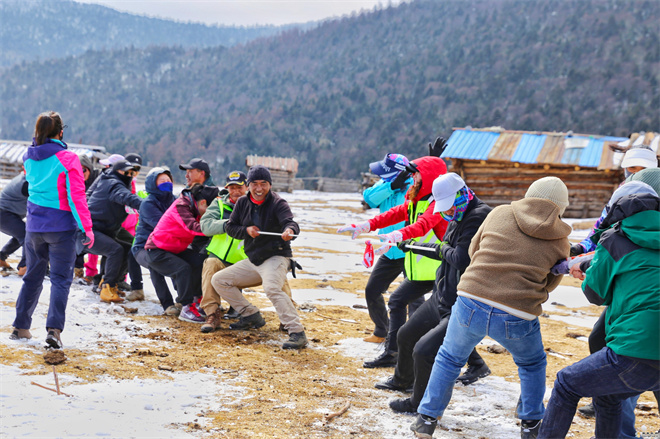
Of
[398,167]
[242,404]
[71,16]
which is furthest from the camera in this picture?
[71,16]

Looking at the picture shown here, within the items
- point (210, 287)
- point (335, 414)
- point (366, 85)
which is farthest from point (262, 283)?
point (366, 85)

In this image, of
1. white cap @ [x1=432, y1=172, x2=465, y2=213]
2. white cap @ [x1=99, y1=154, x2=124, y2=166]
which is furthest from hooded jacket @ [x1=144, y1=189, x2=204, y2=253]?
white cap @ [x1=432, y1=172, x2=465, y2=213]

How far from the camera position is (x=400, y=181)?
6.14 meters

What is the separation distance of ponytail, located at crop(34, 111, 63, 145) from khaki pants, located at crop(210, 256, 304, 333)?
2.22 meters

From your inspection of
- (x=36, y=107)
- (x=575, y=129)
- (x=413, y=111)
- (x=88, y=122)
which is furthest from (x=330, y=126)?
(x=36, y=107)

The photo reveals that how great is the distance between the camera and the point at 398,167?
6086 mm

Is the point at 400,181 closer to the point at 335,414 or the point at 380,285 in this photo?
the point at 380,285

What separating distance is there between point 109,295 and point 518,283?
5.65 metres

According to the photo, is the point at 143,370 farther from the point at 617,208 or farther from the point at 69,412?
the point at 617,208

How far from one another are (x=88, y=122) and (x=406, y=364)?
10538 cm

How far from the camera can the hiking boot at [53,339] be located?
4996 millimetres

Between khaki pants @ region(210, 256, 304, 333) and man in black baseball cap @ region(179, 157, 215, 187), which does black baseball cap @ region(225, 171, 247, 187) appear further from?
khaki pants @ region(210, 256, 304, 333)

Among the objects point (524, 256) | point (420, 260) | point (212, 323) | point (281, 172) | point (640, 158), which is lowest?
point (281, 172)

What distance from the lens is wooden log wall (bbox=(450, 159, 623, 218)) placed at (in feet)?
73.7
